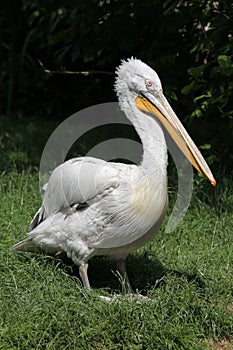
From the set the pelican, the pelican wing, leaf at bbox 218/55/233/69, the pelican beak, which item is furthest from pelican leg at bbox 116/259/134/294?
leaf at bbox 218/55/233/69

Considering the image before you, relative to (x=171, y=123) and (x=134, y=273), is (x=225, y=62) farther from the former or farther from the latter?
(x=134, y=273)

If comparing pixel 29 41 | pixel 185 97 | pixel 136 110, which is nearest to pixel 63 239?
pixel 136 110

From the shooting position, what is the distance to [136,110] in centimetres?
419

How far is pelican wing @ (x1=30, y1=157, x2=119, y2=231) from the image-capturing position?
13.3 feet

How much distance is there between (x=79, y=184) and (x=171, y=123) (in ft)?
2.14

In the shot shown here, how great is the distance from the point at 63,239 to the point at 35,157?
2.99 meters

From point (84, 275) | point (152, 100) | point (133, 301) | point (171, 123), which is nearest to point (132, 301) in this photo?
point (133, 301)

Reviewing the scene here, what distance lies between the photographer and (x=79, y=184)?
415 centimetres

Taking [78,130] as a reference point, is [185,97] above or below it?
above

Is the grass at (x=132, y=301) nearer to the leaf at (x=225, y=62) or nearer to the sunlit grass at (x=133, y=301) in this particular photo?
the sunlit grass at (x=133, y=301)

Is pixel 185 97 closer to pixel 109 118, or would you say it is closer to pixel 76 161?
pixel 109 118

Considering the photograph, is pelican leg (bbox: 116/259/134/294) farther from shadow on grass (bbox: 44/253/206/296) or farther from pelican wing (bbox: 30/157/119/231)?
pelican wing (bbox: 30/157/119/231)

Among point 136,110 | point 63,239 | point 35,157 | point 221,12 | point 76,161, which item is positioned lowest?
point 35,157

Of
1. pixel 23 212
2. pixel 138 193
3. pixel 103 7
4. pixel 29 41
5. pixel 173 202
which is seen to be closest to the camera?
pixel 138 193
